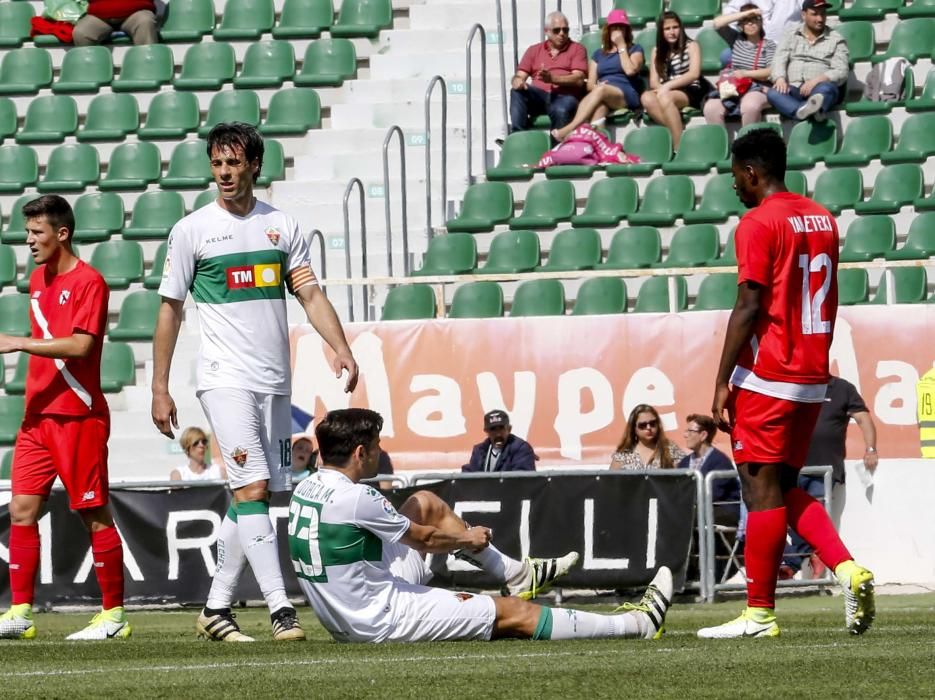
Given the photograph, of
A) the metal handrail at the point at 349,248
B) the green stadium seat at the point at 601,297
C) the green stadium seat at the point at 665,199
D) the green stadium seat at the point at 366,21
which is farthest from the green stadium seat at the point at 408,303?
the green stadium seat at the point at 366,21

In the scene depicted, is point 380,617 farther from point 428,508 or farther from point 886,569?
point 886,569

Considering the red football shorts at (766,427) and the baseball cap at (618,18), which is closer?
the red football shorts at (766,427)

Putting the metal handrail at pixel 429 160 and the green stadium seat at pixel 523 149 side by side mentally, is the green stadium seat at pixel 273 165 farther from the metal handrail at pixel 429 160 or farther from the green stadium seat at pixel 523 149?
the green stadium seat at pixel 523 149

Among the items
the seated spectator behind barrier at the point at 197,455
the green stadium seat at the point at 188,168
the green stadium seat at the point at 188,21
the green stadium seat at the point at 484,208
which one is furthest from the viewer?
the green stadium seat at the point at 188,21

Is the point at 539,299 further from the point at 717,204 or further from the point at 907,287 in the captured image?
the point at 907,287

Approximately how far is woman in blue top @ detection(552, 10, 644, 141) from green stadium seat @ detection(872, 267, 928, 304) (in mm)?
3589

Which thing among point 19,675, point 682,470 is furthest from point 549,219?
point 19,675

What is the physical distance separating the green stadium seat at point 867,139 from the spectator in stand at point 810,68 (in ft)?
1.00

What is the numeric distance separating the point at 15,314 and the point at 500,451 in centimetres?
620

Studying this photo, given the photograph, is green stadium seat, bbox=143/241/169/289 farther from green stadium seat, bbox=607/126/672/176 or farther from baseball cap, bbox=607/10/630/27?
baseball cap, bbox=607/10/630/27

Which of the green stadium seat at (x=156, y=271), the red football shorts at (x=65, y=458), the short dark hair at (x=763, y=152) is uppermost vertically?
the short dark hair at (x=763, y=152)

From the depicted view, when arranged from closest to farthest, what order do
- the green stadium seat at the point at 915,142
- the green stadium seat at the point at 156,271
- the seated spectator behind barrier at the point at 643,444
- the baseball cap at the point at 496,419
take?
the seated spectator behind barrier at the point at 643,444 → the baseball cap at the point at 496,419 → the green stadium seat at the point at 915,142 → the green stadium seat at the point at 156,271

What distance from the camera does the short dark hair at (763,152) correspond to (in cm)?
736

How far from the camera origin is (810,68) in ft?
52.6
